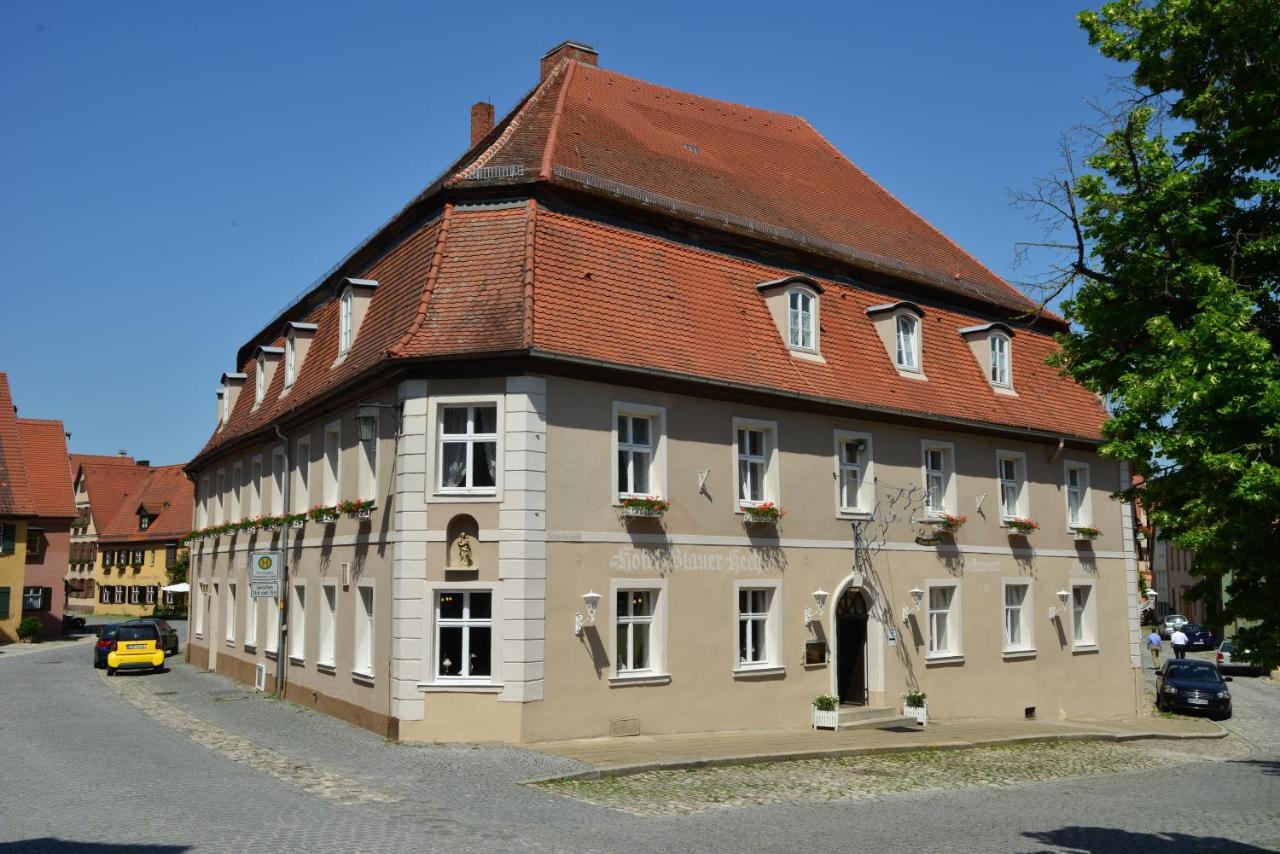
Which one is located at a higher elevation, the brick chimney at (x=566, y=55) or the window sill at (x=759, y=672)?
the brick chimney at (x=566, y=55)

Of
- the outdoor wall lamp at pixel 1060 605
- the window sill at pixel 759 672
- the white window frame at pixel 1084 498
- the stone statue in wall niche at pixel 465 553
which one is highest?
the white window frame at pixel 1084 498

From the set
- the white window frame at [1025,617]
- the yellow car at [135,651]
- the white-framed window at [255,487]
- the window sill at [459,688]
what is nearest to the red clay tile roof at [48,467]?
the yellow car at [135,651]

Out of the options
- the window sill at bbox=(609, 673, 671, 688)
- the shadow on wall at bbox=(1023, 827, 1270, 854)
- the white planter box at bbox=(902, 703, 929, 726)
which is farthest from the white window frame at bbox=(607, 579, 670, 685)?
the shadow on wall at bbox=(1023, 827, 1270, 854)

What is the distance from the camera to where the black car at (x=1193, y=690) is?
98.6 feet

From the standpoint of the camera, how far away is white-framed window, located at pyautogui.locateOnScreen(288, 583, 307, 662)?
24.1m

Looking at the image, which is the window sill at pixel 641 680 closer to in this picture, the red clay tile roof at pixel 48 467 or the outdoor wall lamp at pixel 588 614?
the outdoor wall lamp at pixel 588 614

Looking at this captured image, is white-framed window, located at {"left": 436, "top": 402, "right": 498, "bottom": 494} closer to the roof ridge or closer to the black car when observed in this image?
the roof ridge

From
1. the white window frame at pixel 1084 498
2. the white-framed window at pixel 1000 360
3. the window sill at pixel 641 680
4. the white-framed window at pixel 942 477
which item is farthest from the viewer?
the white window frame at pixel 1084 498

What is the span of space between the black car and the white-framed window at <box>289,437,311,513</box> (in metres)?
22.3

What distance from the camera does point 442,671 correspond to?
61.7ft

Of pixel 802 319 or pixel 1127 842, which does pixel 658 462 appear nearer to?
pixel 802 319

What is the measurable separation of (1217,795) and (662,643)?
854cm

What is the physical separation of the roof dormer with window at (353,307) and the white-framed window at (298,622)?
5124 millimetres

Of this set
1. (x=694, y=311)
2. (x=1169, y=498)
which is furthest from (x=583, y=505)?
(x=1169, y=498)
